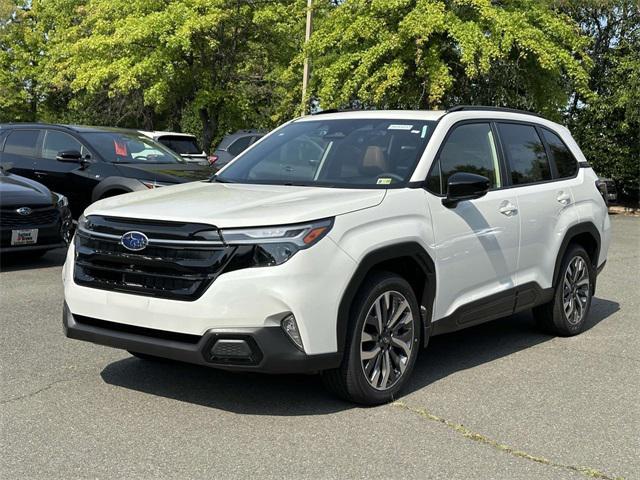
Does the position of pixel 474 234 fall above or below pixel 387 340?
above

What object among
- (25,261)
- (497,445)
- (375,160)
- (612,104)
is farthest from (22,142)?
(612,104)

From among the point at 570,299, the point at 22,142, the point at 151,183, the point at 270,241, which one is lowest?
the point at 570,299

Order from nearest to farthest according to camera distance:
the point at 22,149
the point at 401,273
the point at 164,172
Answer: the point at 401,273
the point at 164,172
the point at 22,149

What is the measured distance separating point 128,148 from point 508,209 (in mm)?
6909

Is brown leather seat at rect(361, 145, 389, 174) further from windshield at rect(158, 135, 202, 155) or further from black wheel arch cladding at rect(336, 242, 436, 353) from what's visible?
windshield at rect(158, 135, 202, 155)

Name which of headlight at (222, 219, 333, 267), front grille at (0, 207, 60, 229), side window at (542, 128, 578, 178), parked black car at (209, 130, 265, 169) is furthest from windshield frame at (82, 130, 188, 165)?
headlight at (222, 219, 333, 267)

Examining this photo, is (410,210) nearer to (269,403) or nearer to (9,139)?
(269,403)

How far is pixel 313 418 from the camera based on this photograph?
4285 mm


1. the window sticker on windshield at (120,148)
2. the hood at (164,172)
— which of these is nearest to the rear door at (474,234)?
the hood at (164,172)

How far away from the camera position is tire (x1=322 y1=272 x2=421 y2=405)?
14.1ft

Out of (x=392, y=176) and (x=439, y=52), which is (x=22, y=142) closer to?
(x=392, y=176)

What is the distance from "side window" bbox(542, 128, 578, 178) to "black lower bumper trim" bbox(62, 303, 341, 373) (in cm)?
321

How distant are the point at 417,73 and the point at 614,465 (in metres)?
13.7

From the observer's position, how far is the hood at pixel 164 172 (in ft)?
33.1
